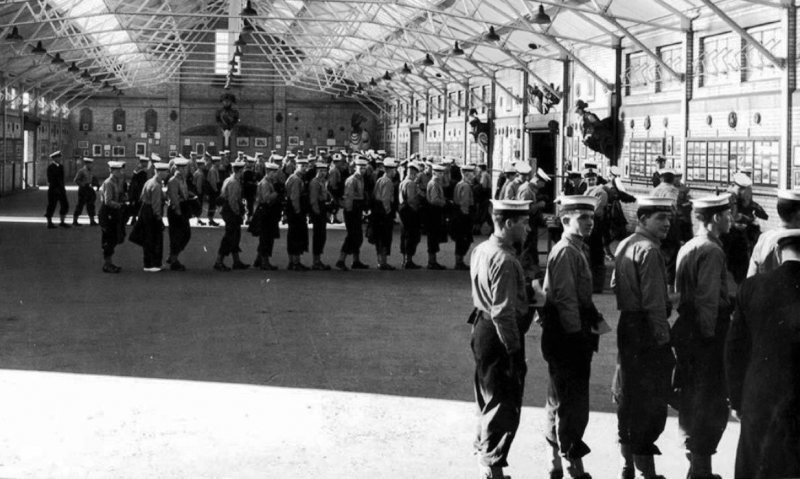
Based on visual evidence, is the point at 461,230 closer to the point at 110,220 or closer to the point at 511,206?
the point at 110,220

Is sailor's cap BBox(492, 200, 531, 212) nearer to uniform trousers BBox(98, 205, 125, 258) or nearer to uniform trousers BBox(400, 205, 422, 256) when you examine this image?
uniform trousers BBox(400, 205, 422, 256)

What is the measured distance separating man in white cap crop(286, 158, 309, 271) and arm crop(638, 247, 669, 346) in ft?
31.2

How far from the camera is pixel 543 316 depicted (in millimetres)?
5766

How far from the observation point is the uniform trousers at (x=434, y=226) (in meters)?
15.5

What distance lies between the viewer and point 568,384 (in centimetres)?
563

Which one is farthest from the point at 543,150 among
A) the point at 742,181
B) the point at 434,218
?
the point at 742,181

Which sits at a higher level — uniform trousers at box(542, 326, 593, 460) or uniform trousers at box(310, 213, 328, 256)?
uniform trousers at box(310, 213, 328, 256)

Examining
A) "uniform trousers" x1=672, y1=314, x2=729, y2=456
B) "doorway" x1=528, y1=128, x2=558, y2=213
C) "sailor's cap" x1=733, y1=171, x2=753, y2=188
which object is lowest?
"uniform trousers" x1=672, y1=314, x2=729, y2=456

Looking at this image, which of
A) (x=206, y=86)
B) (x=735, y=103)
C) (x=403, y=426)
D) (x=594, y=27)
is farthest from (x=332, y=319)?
(x=206, y=86)

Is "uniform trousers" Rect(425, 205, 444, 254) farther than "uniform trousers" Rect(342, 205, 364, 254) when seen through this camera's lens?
Yes

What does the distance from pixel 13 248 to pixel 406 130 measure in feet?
84.3

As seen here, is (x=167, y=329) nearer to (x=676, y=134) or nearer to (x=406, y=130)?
(x=676, y=134)

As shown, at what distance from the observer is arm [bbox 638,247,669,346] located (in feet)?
18.2

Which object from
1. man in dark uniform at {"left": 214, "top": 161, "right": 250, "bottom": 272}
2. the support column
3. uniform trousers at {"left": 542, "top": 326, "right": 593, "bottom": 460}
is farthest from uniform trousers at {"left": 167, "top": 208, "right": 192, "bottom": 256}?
uniform trousers at {"left": 542, "top": 326, "right": 593, "bottom": 460}
